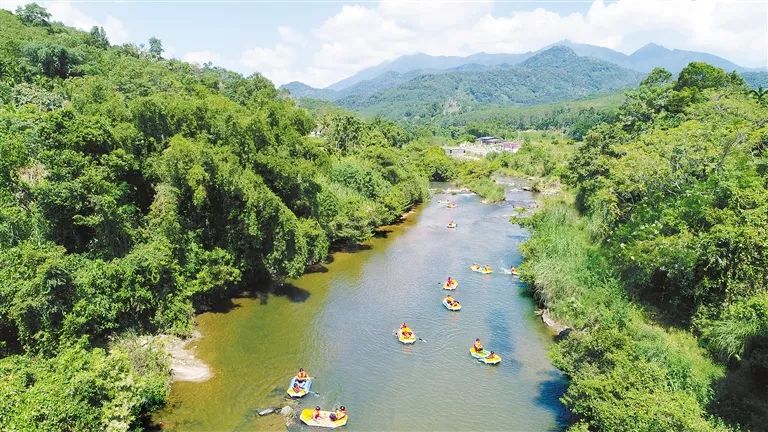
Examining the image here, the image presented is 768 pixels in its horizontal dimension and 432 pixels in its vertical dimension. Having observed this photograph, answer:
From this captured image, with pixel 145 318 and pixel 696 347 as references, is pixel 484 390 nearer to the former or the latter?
pixel 696 347

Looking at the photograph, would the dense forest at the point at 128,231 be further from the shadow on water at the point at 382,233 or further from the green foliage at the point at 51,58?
the green foliage at the point at 51,58

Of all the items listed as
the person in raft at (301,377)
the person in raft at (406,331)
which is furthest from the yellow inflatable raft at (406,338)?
the person in raft at (301,377)

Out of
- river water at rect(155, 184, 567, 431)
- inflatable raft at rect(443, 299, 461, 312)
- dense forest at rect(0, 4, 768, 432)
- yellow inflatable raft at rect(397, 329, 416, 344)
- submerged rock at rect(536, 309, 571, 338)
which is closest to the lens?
dense forest at rect(0, 4, 768, 432)

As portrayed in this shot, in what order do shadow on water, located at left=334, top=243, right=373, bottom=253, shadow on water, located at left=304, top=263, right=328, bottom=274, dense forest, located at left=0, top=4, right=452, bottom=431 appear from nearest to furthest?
dense forest, located at left=0, top=4, right=452, bottom=431, shadow on water, located at left=304, top=263, right=328, bottom=274, shadow on water, located at left=334, top=243, right=373, bottom=253

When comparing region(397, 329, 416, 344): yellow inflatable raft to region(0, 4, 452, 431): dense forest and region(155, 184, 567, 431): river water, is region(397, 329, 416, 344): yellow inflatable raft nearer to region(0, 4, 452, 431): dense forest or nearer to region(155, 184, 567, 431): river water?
region(155, 184, 567, 431): river water

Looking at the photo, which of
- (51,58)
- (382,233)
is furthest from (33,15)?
(382,233)

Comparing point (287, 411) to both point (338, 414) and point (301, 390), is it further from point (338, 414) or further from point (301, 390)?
point (338, 414)

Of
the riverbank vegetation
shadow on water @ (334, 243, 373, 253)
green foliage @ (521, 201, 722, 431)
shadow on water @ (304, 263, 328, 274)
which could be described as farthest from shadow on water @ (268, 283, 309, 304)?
green foliage @ (521, 201, 722, 431)
